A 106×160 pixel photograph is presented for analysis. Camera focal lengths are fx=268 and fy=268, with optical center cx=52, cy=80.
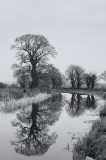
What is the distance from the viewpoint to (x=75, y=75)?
314 feet

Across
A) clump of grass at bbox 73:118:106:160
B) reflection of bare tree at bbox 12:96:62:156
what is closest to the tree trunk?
reflection of bare tree at bbox 12:96:62:156

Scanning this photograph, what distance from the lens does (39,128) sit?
15.9 metres

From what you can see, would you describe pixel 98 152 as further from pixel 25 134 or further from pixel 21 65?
pixel 21 65

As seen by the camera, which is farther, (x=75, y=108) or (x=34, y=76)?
(x=34, y=76)

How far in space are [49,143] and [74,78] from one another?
3273 inches

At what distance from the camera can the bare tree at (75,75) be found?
306ft

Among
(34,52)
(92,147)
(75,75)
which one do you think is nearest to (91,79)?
(75,75)

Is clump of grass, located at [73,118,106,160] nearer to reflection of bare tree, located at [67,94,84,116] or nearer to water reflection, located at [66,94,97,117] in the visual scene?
water reflection, located at [66,94,97,117]

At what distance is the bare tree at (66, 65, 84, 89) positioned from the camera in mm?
93188

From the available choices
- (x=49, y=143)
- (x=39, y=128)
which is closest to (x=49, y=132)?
(x=39, y=128)

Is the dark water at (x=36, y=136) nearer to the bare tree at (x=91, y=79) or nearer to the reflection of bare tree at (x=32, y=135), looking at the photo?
the reflection of bare tree at (x=32, y=135)

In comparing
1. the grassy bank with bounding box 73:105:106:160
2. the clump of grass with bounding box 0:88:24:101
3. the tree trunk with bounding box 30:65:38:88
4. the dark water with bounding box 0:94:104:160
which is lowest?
the dark water with bounding box 0:94:104:160

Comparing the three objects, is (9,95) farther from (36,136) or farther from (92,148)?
(92,148)

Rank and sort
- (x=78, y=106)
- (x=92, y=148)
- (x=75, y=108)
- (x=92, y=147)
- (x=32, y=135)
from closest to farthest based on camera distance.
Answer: (x=92, y=148) < (x=92, y=147) < (x=32, y=135) < (x=75, y=108) < (x=78, y=106)
